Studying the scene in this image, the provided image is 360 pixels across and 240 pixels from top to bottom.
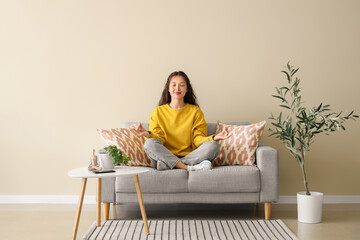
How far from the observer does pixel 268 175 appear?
3127 mm

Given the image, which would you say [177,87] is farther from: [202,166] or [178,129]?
[202,166]

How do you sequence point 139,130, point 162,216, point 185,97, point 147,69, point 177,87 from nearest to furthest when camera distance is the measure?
point 162,216 < point 139,130 < point 177,87 < point 185,97 < point 147,69

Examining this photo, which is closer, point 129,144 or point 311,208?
point 311,208

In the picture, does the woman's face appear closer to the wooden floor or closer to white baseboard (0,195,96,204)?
the wooden floor

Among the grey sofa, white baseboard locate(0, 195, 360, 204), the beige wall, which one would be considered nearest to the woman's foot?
the grey sofa

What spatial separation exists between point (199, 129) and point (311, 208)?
1.11 metres

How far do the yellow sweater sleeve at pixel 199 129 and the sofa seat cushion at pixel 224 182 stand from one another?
45 centimetres

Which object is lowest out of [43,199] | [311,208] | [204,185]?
[43,199]

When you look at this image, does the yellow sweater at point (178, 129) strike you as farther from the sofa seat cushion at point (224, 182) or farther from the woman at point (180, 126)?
the sofa seat cushion at point (224, 182)

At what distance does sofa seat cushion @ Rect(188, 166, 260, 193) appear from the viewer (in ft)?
10.1

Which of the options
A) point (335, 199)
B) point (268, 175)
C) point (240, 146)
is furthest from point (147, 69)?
point (335, 199)

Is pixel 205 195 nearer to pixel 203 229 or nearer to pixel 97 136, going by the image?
pixel 203 229

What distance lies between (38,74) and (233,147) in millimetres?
1947

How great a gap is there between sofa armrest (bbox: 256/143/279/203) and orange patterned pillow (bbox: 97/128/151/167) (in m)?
0.93
